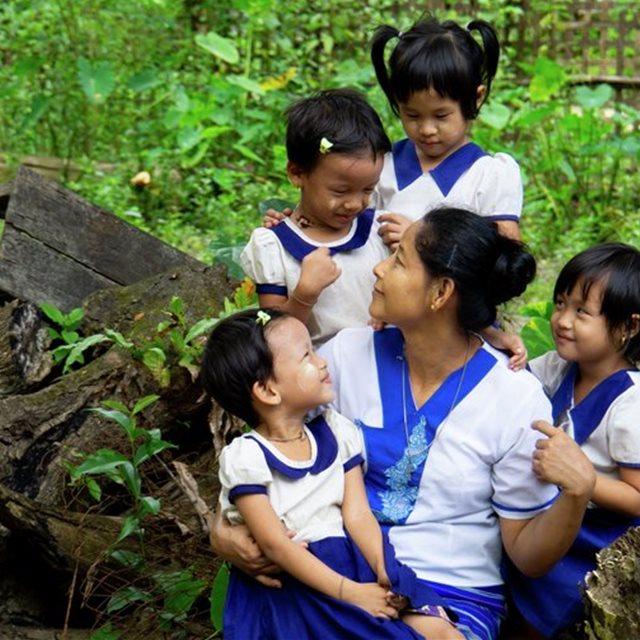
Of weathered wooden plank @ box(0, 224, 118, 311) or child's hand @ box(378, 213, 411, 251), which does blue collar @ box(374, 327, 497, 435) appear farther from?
weathered wooden plank @ box(0, 224, 118, 311)

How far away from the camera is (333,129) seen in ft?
11.0

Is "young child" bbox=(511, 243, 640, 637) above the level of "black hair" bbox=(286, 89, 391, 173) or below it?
below

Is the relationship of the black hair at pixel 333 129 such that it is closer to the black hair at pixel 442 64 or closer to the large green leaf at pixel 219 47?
the black hair at pixel 442 64

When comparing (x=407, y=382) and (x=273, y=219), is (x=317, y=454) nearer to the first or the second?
(x=407, y=382)

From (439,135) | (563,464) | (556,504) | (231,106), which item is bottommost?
(231,106)

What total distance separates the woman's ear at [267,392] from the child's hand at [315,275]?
13.1 inches

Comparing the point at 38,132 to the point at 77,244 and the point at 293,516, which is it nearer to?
the point at 77,244

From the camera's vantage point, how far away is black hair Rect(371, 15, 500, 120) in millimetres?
3459

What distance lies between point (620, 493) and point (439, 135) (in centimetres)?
109

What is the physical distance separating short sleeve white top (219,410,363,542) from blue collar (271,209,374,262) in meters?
0.53

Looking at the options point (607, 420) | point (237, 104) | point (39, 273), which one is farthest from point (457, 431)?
point (237, 104)

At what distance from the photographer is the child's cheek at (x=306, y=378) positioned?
3.07 metres

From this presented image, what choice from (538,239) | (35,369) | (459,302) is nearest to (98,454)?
(35,369)

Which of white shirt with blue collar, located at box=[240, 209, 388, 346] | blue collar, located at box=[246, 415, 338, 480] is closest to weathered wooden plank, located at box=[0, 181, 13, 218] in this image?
white shirt with blue collar, located at box=[240, 209, 388, 346]
